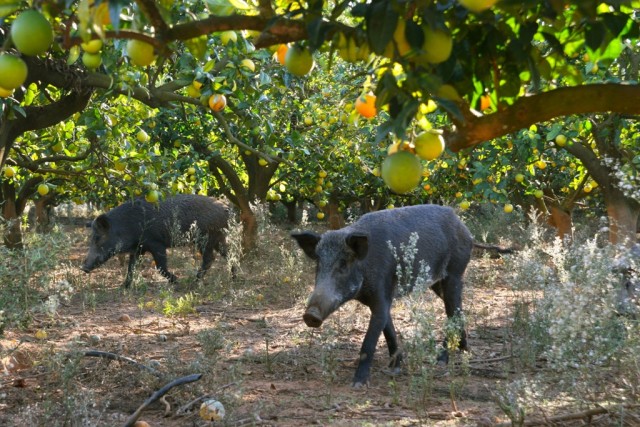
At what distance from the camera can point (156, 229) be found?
39.6 feet

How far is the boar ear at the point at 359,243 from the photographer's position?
18.6 feet

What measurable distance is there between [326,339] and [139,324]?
10.1ft

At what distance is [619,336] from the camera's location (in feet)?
13.9

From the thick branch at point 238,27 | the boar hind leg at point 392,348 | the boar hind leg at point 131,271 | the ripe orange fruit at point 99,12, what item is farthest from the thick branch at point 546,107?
the boar hind leg at point 131,271

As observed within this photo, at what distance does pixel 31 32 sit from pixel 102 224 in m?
10.3

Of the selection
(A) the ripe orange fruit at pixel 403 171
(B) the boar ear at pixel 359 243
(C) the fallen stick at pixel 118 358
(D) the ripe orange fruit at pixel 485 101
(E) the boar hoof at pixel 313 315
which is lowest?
(C) the fallen stick at pixel 118 358

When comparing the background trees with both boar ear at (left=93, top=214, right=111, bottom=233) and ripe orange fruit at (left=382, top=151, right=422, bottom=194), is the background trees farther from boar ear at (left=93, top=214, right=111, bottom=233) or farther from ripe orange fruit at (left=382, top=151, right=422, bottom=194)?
→ boar ear at (left=93, top=214, right=111, bottom=233)

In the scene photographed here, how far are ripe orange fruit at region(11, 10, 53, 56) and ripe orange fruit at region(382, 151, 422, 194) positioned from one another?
1.01 meters

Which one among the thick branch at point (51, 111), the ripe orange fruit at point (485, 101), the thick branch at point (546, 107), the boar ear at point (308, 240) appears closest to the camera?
the thick branch at point (546, 107)

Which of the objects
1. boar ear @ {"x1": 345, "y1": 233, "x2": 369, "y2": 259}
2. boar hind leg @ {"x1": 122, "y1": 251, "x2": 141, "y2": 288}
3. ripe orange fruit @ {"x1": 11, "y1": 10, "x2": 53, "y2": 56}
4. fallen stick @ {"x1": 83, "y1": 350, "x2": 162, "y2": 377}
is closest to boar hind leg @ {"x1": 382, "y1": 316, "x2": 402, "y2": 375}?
boar ear @ {"x1": 345, "y1": 233, "x2": 369, "y2": 259}

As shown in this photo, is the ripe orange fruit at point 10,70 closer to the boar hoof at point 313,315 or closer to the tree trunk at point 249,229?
the boar hoof at point 313,315

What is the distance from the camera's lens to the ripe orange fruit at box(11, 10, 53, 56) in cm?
175

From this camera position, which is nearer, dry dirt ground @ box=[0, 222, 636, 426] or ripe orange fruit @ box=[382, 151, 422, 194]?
ripe orange fruit @ box=[382, 151, 422, 194]

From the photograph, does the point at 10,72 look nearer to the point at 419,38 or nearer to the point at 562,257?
the point at 419,38
